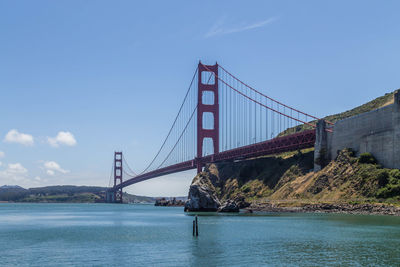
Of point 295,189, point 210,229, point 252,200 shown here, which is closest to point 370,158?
point 295,189

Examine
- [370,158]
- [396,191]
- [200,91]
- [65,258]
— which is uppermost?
[200,91]

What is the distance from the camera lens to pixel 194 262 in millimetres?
28562

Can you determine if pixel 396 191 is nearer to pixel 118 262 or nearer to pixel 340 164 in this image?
pixel 340 164

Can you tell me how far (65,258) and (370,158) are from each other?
200ft

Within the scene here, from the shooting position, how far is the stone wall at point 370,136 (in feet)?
243

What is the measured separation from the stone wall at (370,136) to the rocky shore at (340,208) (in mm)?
9921

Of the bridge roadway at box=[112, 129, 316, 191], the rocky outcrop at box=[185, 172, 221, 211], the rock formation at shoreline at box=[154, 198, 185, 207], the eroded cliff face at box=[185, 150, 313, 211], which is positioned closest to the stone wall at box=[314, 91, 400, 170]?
the bridge roadway at box=[112, 129, 316, 191]

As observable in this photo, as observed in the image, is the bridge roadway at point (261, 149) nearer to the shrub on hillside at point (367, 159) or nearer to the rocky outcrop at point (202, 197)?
the shrub on hillside at point (367, 159)

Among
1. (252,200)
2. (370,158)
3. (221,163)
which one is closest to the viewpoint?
(370,158)

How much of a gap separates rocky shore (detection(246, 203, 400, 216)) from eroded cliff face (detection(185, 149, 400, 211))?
190 cm

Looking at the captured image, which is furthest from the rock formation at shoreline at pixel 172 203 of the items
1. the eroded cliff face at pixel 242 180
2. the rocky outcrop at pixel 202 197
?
the rocky outcrop at pixel 202 197

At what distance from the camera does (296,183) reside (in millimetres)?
92562

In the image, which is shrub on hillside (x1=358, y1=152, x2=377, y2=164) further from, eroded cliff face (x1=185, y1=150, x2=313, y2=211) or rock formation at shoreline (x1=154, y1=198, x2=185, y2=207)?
rock formation at shoreline (x1=154, y1=198, x2=185, y2=207)

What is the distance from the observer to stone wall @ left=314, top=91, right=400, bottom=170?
7412cm
